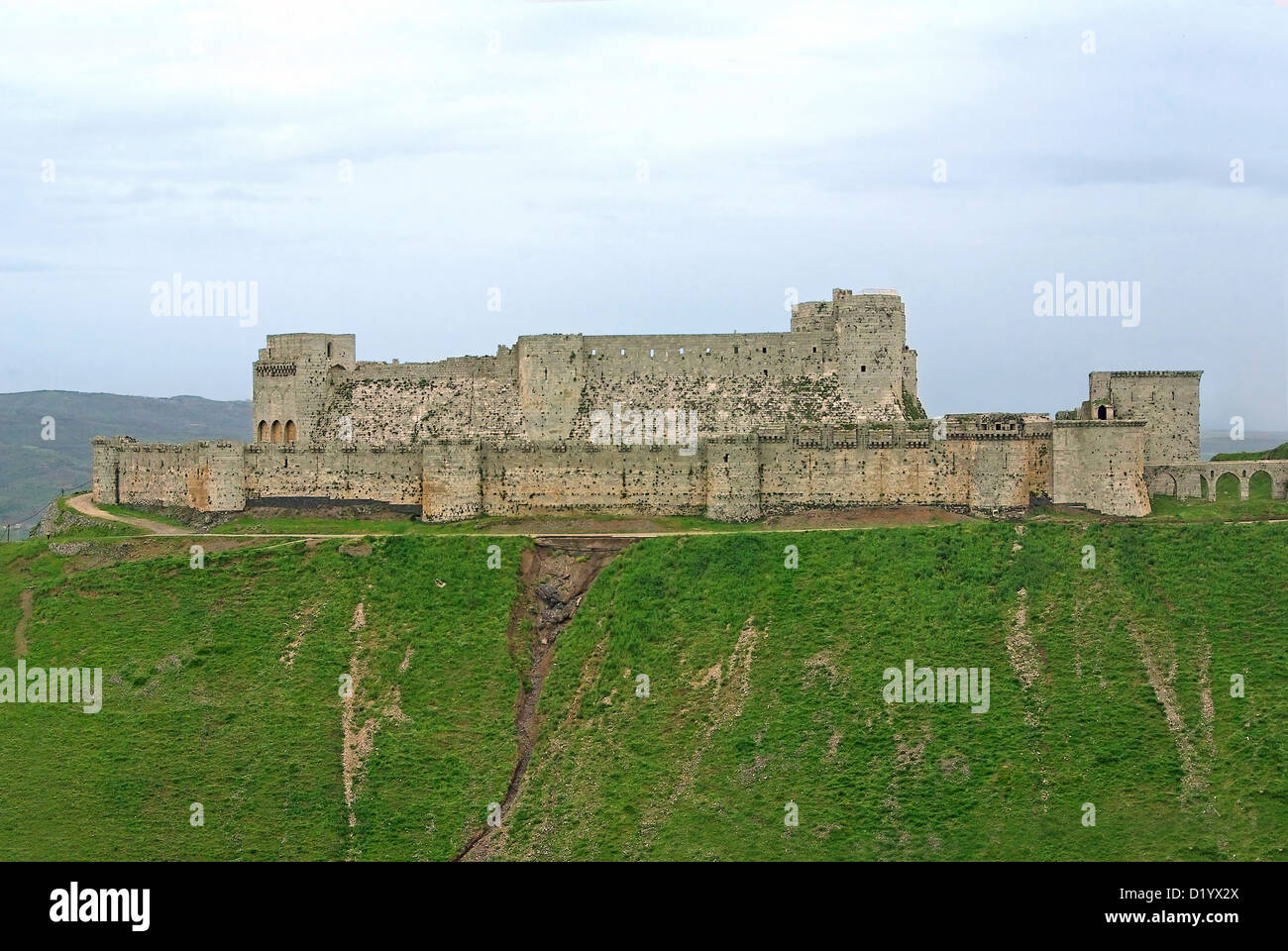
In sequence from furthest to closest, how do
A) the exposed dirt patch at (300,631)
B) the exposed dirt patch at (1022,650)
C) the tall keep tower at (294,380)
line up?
the tall keep tower at (294,380) → the exposed dirt patch at (300,631) → the exposed dirt patch at (1022,650)

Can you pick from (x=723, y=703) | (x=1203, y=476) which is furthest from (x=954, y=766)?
(x=1203, y=476)

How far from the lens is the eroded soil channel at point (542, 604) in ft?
166

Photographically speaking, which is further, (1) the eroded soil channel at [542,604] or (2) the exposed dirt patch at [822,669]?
(1) the eroded soil channel at [542,604]

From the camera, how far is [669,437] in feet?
222

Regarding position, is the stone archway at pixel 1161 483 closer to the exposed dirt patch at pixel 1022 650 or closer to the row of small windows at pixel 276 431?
the exposed dirt patch at pixel 1022 650

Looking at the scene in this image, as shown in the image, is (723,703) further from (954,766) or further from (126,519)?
(126,519)

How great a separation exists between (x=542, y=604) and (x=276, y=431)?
2276cm

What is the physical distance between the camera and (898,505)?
6088 centimetres

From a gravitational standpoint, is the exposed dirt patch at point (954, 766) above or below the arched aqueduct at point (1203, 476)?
below

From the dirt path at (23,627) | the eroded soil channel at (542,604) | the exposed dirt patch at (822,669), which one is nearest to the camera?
the exposed dirt patch at (822,669)

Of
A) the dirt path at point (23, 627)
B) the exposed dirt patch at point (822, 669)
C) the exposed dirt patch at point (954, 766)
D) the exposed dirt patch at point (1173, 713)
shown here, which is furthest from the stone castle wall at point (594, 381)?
the exposed dirt patch at point (954, 766)

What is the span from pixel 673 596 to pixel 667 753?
8.13 meters

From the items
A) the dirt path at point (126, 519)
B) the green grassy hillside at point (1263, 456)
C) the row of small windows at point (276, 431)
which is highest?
the row of small windows at point (276, 431)

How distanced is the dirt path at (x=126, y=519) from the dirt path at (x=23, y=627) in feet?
22.8
